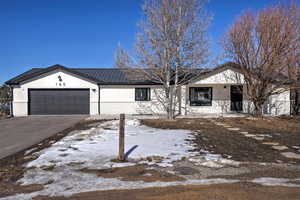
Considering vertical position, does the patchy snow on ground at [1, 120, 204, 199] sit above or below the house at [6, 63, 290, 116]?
below

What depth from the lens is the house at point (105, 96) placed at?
49.0 feet

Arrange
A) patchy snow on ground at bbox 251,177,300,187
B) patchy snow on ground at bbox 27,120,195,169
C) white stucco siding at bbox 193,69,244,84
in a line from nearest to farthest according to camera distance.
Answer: patchy snow on ground at bbox 251,177,300,187, patchy snow on ground at bbox 27,120,195,169, white stucco siding at bbox 193,69,244,84

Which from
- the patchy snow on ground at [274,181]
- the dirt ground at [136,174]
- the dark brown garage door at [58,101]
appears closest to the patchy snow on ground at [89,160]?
the dirt ground at [136,174]

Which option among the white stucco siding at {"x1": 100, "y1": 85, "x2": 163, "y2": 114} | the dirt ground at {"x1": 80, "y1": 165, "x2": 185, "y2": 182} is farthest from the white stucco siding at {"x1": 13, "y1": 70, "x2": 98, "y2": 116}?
the dirt ground at {"x1": 80, "y1": 165, "x2": 185, "y2": 182}

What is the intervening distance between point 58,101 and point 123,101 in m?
5.30

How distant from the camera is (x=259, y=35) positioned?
10797 mm

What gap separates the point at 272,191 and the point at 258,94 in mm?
10276

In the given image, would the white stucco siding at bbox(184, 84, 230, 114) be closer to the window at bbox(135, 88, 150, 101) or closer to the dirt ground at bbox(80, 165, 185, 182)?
the window at bbox(135, 88, 150, 101)

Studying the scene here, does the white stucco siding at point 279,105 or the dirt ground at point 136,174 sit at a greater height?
the white stucco siding at point 279,105

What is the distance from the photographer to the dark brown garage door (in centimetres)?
1503

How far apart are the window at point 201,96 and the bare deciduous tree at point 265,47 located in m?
3.86

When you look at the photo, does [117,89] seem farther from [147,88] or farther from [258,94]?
[258,94]

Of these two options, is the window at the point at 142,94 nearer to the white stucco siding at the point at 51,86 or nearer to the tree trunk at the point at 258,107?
the white stucco siding at the point at 51,86

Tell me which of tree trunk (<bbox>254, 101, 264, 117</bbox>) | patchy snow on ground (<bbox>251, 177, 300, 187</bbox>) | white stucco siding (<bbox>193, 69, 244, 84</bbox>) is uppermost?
white stucco siding (<bbox>193, 69, 244, 84</bbox>)
